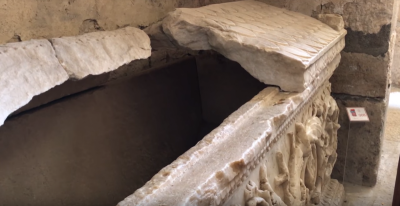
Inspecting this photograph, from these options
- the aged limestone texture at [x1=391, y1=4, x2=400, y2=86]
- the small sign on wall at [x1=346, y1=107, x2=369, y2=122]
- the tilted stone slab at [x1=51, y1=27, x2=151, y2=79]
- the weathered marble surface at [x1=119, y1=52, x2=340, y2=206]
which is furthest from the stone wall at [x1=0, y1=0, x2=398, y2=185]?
the aged limestone texture at [x1=391, y1=4, x2=400, y2=86]

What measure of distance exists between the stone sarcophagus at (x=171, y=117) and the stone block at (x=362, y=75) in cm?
29

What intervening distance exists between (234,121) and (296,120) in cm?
51

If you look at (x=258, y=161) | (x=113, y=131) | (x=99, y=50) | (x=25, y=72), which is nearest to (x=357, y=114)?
(x=258, y=161)

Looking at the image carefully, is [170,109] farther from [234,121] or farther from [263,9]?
[234,121]

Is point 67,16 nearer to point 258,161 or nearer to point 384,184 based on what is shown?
point 258,161

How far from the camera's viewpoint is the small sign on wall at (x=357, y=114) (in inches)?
101

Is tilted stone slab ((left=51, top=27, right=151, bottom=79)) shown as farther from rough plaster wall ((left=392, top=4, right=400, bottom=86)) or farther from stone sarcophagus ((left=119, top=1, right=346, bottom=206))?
rough plaster wall ((left=392, top=4, right=400, bottom=86))

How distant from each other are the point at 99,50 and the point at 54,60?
9.5 inches

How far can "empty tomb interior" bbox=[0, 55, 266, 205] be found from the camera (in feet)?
5.74

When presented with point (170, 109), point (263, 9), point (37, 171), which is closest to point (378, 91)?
point (263, 9)

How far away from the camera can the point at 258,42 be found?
187cm

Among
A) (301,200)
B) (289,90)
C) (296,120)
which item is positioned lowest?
(301,200)

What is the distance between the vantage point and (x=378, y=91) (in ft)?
8.82

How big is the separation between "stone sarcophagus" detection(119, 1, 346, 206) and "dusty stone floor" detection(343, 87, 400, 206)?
0.84 ft
